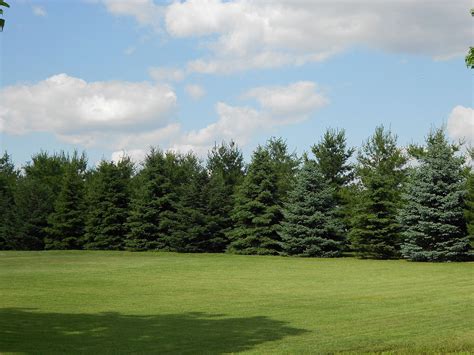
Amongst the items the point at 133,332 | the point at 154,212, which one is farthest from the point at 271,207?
the point at 133,332

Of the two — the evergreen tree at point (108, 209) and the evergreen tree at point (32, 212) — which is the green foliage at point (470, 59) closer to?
the evergreen tree at point (108, 209)

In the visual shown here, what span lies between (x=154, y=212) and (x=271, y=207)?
10699mm

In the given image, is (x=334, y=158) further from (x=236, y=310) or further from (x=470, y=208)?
(x=236, y=310)

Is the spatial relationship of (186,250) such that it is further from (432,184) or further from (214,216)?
(432,184)

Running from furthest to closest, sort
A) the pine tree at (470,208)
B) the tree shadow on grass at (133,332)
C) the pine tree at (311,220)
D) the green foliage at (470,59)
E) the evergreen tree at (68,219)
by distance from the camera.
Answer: the evergreen tree at (68,219), the pine tree at (311,220), the pine tree at (470,208), the green foliage at (470,59), the tree shadow on grass at (133,332)

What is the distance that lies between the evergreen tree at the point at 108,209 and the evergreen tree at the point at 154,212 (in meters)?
A: 1.17

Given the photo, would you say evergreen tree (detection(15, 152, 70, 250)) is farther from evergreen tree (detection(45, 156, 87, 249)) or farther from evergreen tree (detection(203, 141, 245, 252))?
evergreen tree (detection(203, 141, 245, 252))

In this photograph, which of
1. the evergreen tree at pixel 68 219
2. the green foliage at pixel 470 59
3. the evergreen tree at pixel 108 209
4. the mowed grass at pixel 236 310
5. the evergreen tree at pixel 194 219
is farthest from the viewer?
the evergreen tree at pixel 68 219

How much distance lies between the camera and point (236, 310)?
1627 cm

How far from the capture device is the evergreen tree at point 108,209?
163 feet

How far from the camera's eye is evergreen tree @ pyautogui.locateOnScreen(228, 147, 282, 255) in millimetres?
43062

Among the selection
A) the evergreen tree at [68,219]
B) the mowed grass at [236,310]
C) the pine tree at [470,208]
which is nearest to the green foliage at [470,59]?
the mowed grass at [236,310]

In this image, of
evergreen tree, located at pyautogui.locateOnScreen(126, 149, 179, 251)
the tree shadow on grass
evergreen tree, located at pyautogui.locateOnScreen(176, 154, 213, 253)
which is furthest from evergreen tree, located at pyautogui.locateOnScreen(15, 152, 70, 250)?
A: the tree shadow on grass

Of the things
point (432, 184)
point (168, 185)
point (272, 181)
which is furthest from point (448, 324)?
point (168, 185)
